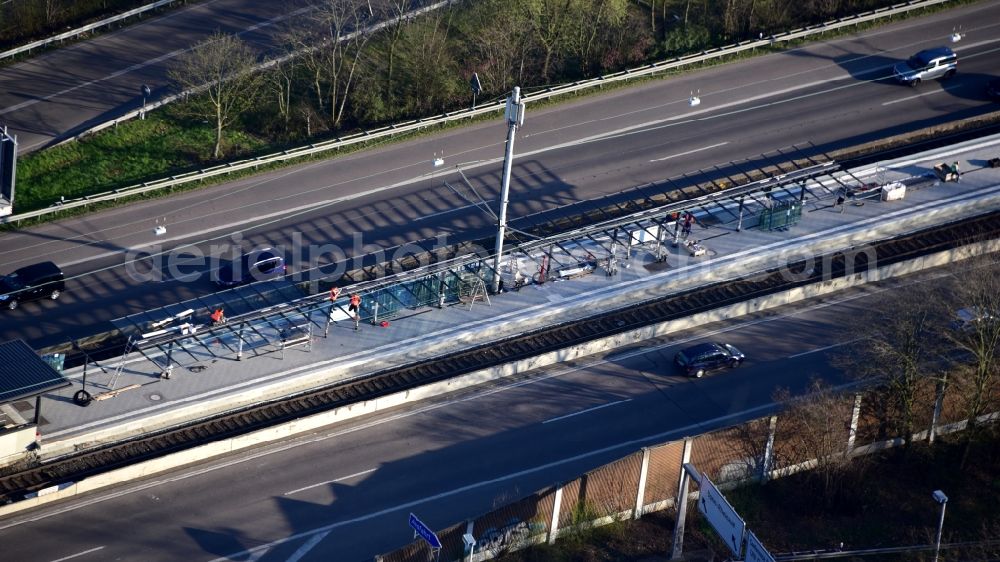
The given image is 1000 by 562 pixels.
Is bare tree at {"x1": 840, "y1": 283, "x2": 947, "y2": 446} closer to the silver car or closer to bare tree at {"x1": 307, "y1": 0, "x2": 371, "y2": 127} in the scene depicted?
the silver car

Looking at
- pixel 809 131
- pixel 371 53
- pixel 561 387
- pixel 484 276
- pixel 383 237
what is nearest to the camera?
pixel 561 387

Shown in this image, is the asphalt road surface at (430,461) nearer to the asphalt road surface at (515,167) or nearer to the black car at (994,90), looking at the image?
the asphalt road surface at (515,167)

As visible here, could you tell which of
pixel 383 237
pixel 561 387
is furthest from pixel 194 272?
pixel 561 387

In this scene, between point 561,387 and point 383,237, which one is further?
point 383,237

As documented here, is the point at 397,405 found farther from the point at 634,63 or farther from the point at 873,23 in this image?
the point at 873,23

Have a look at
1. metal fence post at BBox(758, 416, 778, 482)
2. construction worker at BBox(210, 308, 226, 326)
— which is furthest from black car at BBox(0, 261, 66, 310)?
metal fence post at BBox(758, 416, 778, 482)

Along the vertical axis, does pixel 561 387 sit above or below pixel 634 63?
below
